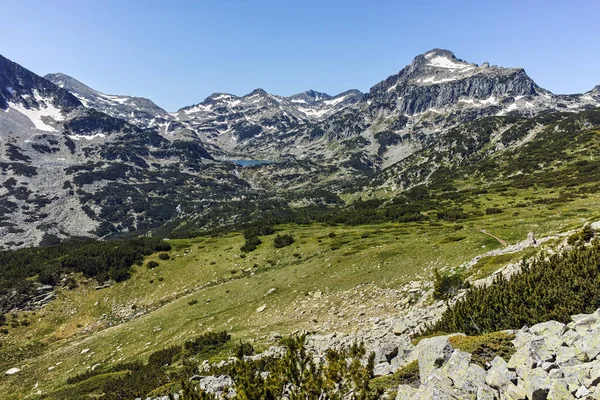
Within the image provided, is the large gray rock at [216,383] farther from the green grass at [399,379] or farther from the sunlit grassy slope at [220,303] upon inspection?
the green grass at [399,379]

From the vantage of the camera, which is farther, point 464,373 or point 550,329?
point 550,329

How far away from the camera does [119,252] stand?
57750 mm

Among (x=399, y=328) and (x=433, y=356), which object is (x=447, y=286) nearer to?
(x=399, y=328)

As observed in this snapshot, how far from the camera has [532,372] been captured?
8586mm

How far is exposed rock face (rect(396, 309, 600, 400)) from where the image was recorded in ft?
25.8

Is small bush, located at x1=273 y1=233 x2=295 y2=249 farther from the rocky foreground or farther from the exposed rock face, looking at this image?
the exposed rock face

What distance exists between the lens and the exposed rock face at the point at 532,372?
7.88 meters

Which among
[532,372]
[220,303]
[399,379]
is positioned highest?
[532,372]

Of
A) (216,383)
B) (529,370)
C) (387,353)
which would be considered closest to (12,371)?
(216,383)

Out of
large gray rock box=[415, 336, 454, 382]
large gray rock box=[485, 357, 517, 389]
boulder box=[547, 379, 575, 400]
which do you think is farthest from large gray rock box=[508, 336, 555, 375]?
large gray rock box=[415, 336, 454, 382]

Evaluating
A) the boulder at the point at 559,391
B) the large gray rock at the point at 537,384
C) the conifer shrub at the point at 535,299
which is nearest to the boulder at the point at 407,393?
the large gray rock at the point at 537,384

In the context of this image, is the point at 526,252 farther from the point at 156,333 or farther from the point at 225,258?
the point at 225,258

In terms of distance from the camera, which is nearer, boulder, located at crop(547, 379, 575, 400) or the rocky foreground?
boulder, located at crop(547, 379, 575, 400)

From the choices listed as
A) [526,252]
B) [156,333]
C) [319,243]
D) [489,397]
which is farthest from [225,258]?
[489,397]
